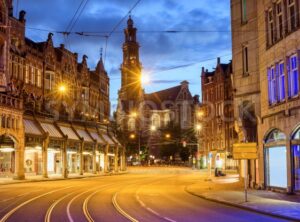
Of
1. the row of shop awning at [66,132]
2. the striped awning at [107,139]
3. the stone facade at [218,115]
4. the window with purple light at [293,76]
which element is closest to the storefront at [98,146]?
the row of shop awning at [66,132]

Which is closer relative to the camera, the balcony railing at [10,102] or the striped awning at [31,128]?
the balcony railing at [10,102]

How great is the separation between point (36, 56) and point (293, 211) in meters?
45.5

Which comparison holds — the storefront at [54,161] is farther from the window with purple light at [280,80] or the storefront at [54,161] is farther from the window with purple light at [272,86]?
the window with purple light at [280,80]

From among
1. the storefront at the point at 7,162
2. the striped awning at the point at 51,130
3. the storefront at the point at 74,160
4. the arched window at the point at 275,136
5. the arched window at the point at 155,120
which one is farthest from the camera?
the arched window at the point at 155,120

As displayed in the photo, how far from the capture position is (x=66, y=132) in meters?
62.1

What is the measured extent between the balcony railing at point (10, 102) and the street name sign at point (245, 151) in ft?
92.7

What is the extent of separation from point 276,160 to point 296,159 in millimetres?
2884

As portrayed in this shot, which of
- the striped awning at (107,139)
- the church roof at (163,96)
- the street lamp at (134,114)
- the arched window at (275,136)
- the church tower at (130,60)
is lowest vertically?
the arched window at (275,136)

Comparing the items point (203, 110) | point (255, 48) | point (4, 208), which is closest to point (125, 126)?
point (203, 110)

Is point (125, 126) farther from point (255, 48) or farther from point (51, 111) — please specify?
point (255, 48)

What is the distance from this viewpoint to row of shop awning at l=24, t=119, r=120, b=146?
5365cm

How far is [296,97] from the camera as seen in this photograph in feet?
85.5

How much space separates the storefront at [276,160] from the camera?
28.1 m

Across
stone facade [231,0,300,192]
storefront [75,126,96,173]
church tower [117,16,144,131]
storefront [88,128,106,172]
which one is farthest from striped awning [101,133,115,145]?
church tower [117,16,144,131]
